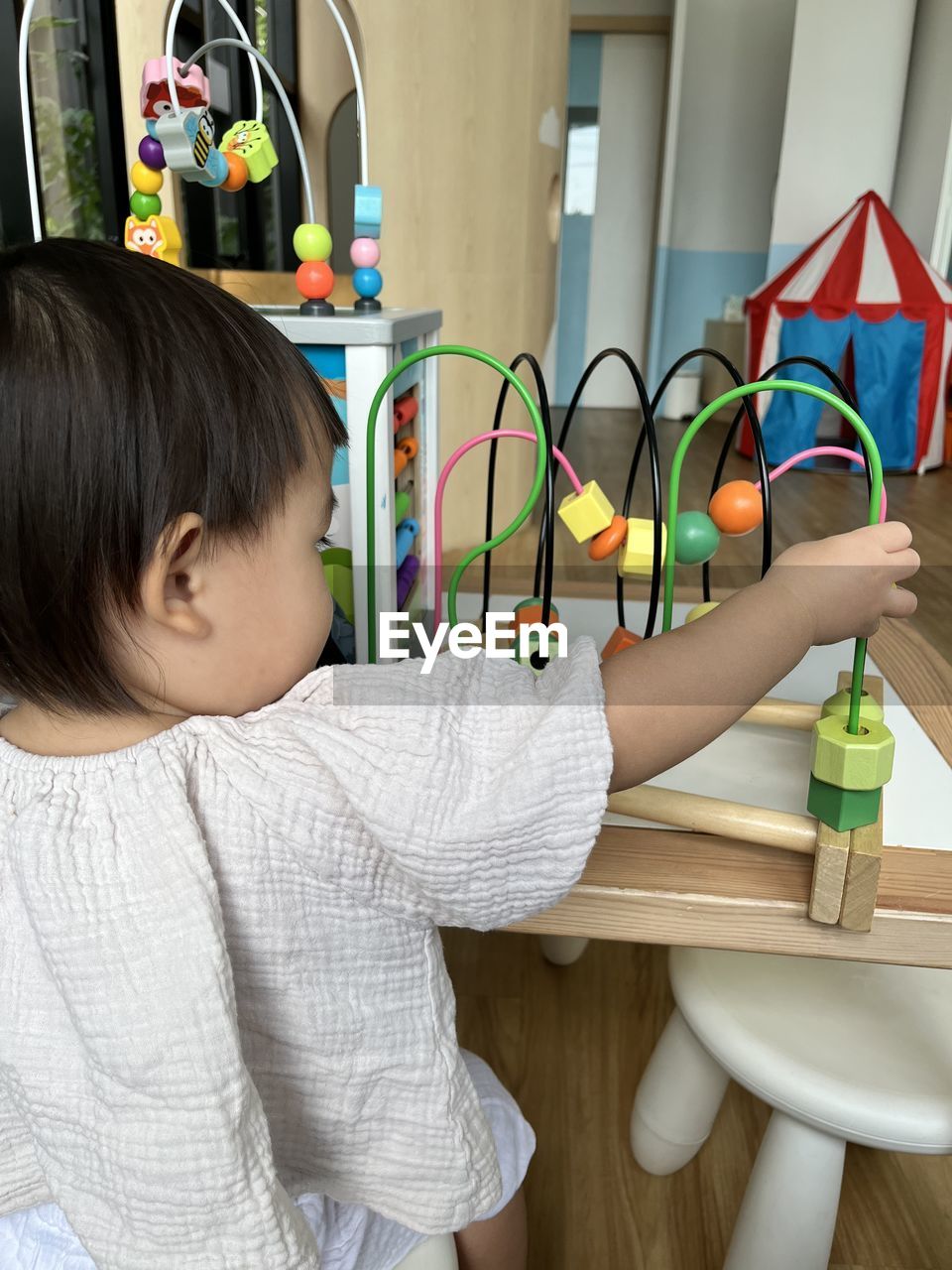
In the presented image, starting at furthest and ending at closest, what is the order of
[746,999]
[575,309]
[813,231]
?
[575,309] → [813,231] → [746,999]

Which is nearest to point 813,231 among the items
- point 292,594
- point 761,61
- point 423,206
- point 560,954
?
point 761,61

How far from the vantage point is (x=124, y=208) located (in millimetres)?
1795

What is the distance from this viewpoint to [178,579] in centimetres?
40

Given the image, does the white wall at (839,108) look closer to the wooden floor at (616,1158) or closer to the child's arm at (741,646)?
the wooden floor at (616,1158)

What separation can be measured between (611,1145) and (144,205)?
100 centimetres

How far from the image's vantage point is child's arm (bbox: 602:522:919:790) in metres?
0.42

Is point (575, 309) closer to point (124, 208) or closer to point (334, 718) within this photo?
point (124, 208)

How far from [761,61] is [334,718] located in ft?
16.0

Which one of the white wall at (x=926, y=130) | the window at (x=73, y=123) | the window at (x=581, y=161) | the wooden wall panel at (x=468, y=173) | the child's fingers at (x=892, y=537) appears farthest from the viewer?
the window at (x=581, y=161)

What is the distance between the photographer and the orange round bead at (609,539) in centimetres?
65

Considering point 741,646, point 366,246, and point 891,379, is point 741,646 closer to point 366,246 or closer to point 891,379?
point 366,246

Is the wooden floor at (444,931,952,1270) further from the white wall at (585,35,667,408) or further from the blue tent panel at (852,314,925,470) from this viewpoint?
the white wall at (585,35,667,408)

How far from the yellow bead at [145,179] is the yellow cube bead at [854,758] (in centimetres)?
72

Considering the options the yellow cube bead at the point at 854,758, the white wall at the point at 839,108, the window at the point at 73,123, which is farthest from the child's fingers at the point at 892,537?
the white wall at the point at 839,108
